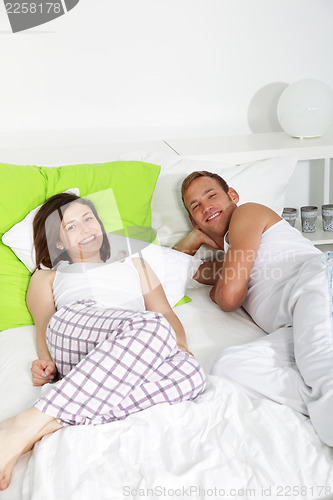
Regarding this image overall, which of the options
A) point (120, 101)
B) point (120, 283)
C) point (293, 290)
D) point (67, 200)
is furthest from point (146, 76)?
point (293, 290)

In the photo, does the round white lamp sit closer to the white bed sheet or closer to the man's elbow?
the man's elbow

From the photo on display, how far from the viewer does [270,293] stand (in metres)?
1.63

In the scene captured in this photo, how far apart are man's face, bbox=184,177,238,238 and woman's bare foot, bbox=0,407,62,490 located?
858 millimetres

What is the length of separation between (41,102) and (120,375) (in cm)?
138

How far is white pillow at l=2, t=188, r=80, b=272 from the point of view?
1.64 meters

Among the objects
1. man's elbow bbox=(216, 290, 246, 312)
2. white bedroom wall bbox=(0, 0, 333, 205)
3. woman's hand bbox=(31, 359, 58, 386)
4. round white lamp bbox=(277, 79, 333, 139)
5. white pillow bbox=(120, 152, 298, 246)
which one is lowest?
man's elbow bbox=(216, 290, 246, 312)

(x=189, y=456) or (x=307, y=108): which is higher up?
(x=307, y=108)

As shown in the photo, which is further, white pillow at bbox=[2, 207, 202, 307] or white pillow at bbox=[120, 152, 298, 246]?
white pillow at bbox=[120, 152, 298, 246]

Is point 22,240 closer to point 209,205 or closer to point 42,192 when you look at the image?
point 42,192

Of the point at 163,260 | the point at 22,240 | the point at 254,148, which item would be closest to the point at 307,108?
the point at 254,148

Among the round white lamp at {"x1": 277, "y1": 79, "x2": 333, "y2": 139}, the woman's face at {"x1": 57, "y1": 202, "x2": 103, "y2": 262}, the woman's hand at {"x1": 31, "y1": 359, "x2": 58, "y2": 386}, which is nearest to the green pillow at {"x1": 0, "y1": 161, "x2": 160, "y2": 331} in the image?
the woman's face at {"x1": 57, "y1": 202, "x2": 103, "y2": 262}

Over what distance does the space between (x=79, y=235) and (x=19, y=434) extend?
65 centimetres

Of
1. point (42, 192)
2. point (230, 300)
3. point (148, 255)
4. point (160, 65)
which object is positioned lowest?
point (230, 300)

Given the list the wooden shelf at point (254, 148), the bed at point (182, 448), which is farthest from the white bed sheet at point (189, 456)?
the wooden shelf at point (254, 148)
